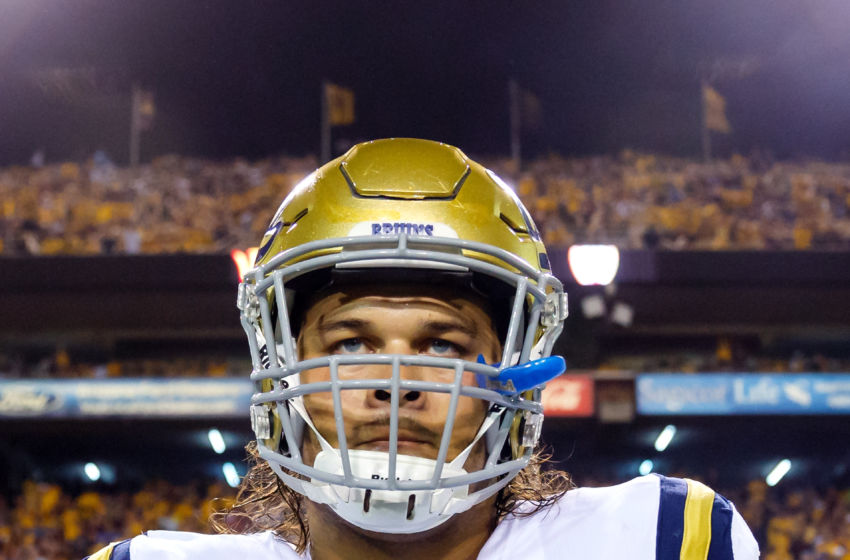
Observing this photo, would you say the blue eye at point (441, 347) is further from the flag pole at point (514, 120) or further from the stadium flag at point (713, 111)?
the stadium flag at point (713, 111)

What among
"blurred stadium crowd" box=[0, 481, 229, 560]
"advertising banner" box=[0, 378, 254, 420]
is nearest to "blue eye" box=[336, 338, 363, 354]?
"blurred stadium crowd" box=[0, 481, 229, 560]

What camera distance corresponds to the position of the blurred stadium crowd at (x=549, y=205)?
972 centimetres

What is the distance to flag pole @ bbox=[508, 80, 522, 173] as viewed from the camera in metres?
11.8

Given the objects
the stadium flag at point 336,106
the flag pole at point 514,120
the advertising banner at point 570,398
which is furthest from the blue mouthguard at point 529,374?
the stadium flag at point 336,106

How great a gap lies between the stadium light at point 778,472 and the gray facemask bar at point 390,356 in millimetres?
9443

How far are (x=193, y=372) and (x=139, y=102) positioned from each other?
530 cm

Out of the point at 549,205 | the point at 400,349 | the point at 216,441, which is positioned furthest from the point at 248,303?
the point at 549,205

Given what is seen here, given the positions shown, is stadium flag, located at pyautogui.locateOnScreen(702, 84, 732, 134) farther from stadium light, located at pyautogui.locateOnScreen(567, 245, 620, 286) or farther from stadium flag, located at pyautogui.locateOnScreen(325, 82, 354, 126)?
stadium flag, located at pyautogui.locateOnScreen(325, 82, 354, 126)

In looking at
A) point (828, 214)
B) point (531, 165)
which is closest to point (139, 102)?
point (531, 165)

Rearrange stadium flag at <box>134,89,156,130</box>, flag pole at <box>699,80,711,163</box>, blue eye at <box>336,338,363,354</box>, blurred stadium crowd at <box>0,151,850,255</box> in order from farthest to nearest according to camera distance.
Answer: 1. stadium flag at <box>134,89,156,130</box>
2. flag pole at <box>699,80,711,163</box>
3. blurred stadium crowd at <box>0,151,850,255</box>
4. blue eye at <box>336,338,363,354</box>

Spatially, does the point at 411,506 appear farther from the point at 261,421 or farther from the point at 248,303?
the point at 248,303

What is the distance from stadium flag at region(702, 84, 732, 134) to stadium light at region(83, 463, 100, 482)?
9.89 m

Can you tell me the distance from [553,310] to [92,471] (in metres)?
9.94

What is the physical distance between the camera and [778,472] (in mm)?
9828
